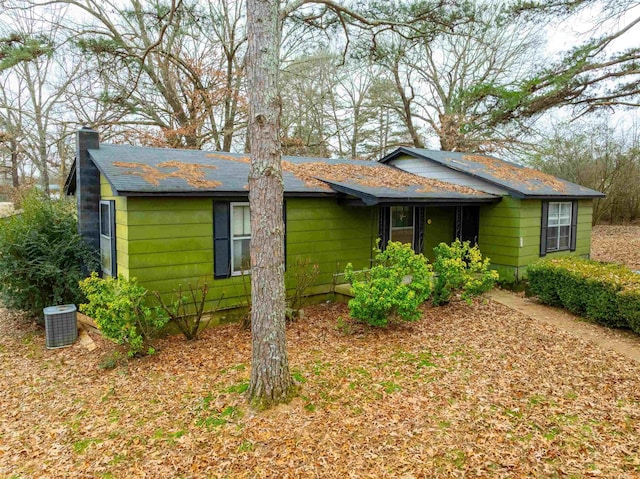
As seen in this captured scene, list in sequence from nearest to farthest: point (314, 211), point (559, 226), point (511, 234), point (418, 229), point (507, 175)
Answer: point (314, 211) < point (511, 234) < point (418, 229) < point (559, 226) < point (507, 175)

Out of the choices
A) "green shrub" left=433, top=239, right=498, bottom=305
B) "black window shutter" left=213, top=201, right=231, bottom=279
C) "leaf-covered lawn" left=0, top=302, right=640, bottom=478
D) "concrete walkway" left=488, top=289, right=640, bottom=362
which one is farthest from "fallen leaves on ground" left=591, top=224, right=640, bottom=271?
"black window shutter" left=213, top=201, right=231, bottom=279

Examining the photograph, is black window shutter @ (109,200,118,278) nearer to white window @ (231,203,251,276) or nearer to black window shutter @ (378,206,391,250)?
white window @ (231,203,251,276)

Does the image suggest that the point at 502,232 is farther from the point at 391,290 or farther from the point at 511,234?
the point at 391,290

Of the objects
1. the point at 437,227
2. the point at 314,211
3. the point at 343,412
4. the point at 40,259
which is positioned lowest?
the point at 343,412

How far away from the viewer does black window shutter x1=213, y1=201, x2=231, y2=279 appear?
22.4ft

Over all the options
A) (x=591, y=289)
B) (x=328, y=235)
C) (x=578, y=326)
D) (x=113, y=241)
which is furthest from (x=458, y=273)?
(x=113, y=241)

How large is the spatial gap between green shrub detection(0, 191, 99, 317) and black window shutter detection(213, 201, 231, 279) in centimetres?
231

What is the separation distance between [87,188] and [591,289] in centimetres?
911

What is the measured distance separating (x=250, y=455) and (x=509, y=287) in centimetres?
830

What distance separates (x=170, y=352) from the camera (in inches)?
234

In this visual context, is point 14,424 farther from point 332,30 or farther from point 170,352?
point 332,30

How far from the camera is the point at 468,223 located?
35.2 ft

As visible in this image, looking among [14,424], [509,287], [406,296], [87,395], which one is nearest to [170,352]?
[87,395]

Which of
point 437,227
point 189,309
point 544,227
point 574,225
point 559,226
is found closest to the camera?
point 189,309
